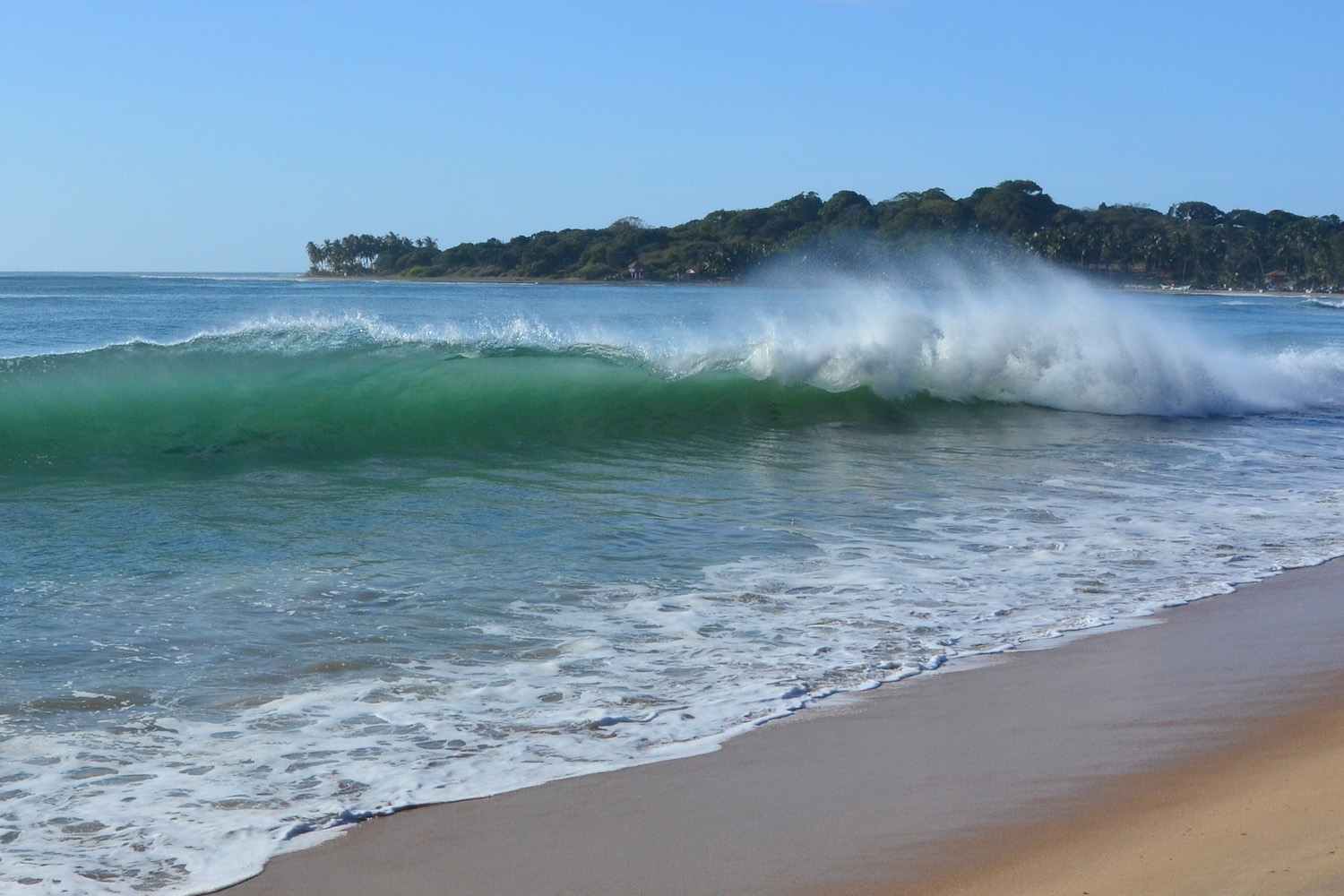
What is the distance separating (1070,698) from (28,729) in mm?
3797

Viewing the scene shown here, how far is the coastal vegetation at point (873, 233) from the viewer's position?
329 ft

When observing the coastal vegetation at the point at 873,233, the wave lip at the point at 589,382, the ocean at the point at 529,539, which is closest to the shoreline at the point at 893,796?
the ocean at the point at 529,539

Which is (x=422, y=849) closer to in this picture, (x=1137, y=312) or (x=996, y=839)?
(x=996, y=839)

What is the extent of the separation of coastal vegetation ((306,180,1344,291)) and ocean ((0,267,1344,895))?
265 ft

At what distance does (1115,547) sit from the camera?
745cm

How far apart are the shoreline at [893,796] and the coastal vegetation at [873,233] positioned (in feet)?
300

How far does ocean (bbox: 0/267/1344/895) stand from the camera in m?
3.91

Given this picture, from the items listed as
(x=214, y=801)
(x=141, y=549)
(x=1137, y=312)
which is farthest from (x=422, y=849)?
(x=1137, y=312)

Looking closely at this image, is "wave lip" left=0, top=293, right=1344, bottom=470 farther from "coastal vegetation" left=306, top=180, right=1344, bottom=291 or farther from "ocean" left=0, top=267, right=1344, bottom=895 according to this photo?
"coastal vegetation" left=306, top=180, right=1344, bottom=291

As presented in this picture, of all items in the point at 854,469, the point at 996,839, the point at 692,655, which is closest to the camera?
the point at 996,839

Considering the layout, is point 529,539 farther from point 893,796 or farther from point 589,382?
point 589,382

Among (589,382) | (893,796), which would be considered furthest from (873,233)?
(893,796)

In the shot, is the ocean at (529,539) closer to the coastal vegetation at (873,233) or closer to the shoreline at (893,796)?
the shoreline at (893,796)

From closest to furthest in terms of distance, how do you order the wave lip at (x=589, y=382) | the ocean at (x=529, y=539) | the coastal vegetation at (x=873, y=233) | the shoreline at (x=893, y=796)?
the shoreline at (x=893, y=796), the ocean at (x=529, y=539), the wave lip at (x=589, y=382), the coastal vegetation at (x=873, y=233)
